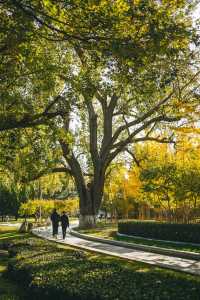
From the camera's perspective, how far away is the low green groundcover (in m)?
7.06

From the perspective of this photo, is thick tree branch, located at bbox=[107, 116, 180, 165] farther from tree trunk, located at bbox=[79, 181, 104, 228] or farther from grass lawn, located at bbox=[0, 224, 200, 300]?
grass lawn, located at bbox=[0, 224, 200, 300]

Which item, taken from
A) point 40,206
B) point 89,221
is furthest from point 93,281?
point 40,206

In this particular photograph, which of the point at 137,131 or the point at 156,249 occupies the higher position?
the point at 137,131

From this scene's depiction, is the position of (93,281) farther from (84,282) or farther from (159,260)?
(159,260)

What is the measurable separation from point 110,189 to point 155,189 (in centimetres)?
2499

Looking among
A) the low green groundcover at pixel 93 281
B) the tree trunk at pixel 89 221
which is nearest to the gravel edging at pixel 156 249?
the low green groundcover at pixel 93 281

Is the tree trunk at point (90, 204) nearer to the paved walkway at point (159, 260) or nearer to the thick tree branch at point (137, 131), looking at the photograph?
the thick tree branch at point (137, 131)

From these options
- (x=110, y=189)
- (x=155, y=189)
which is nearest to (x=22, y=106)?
(x=155, y=189)

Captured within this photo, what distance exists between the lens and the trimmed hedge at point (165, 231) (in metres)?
18.8

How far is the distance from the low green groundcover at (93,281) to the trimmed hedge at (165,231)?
8.40 metres

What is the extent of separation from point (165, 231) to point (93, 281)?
1322 centimetres

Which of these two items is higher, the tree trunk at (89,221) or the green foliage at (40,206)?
the green foliage at (40,206)

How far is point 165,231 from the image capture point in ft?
68.4

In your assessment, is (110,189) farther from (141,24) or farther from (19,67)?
(141,24)
